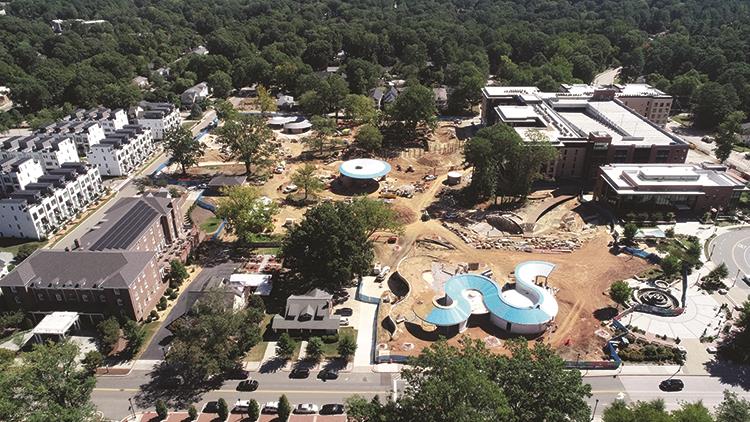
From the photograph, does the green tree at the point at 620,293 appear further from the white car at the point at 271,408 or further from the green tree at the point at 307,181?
the green tree at the point at 307,181

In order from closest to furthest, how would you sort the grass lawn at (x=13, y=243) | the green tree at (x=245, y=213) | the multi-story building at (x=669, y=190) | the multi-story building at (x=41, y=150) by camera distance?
the green tree at (x=245, y=213)
the grass lawn at (x=13, y=243)
the multi-story building at (x=669, y=190)
the multi-story building at (x=41, y=150)

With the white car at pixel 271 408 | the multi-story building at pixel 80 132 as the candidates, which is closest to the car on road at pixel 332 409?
the white car at pixel 271 408

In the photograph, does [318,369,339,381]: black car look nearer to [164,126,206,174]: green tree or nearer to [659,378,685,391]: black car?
[659,378,685,391]: black car

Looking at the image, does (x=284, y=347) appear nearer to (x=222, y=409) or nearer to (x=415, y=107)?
(x=222, y=409)

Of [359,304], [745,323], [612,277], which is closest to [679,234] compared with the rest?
[612,277]

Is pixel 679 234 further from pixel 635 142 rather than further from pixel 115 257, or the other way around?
pixel 115 257

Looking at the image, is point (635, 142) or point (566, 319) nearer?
point (566, 319)

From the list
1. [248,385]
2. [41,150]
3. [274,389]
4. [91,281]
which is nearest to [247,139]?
[41,150]
